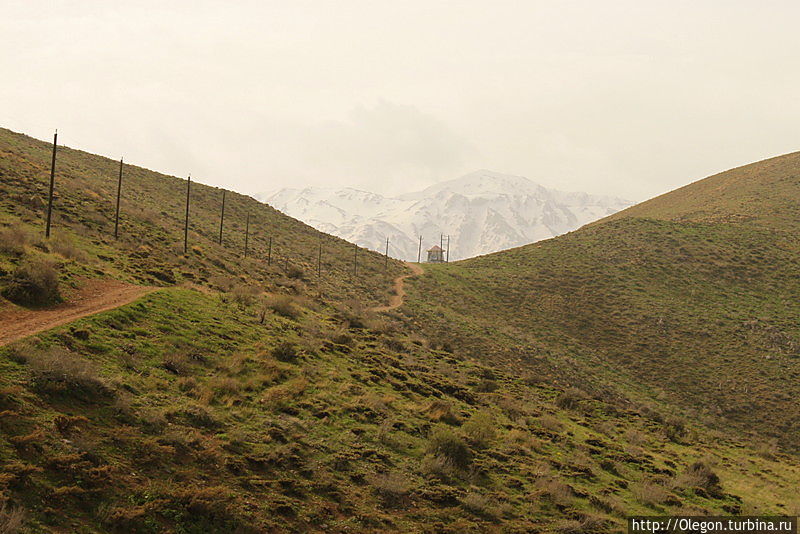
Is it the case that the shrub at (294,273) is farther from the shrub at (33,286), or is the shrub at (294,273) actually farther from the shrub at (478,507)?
the shrub at (478,507)

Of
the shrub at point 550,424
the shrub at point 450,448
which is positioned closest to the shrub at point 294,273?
the shrub at point 550,424

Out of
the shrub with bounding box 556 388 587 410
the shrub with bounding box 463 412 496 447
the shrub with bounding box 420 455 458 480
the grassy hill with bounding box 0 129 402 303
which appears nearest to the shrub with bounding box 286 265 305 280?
the grassy hill with bounding box 0 129 402 303

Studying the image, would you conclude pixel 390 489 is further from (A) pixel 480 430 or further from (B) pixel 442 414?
(B) pixel 442 414

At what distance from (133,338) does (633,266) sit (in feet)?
224

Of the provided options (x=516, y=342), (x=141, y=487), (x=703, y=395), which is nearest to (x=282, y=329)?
(x=141, y=487)

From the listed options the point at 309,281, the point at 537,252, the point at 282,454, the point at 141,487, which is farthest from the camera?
the point at 537,252

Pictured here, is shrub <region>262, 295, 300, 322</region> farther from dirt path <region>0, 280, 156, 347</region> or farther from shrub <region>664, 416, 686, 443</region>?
shrub <region>664, 416, 686, 443</region>

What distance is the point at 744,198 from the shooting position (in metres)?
89.8

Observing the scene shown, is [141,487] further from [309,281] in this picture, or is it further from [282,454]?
[309,281]

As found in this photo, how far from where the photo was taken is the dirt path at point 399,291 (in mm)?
52375

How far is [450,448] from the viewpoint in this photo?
16.4 m

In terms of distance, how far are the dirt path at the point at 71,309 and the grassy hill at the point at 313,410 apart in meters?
0.71

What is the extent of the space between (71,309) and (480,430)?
1546 centimetres

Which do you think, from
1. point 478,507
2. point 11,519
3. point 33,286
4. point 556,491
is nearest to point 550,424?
point 556,491
